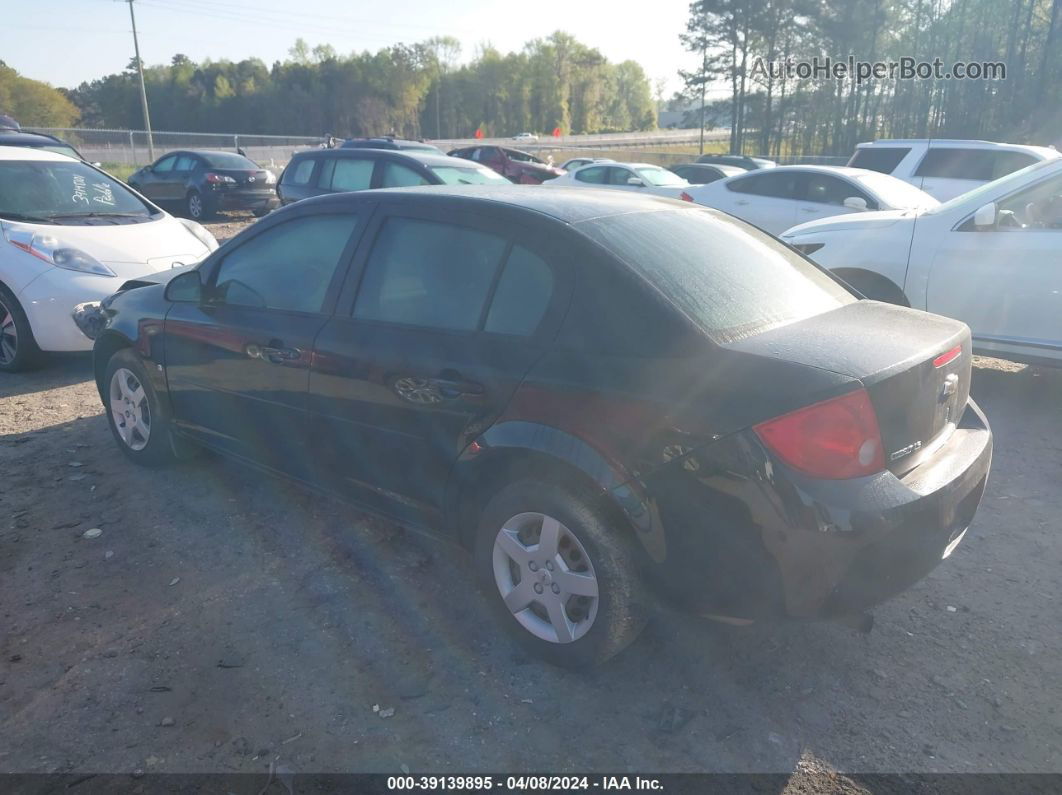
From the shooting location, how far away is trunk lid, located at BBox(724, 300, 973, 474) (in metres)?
2.62

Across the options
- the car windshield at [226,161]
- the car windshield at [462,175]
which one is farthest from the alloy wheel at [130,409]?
the car windshield at [226,161]

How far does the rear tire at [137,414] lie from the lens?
4.60 metres

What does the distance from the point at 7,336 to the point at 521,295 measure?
5.36m

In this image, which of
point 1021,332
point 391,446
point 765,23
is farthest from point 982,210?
point 765,23

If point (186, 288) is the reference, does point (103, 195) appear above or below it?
above

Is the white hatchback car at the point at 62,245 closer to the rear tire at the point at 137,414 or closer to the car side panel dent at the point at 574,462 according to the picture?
the rear tire at the point at 137,414

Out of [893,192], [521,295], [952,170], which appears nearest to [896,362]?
[521,295]

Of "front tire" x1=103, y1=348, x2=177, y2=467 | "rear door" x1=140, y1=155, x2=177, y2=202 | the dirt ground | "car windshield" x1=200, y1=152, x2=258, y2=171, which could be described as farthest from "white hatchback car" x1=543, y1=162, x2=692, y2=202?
the dirt ground

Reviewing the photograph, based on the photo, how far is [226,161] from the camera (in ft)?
58.7

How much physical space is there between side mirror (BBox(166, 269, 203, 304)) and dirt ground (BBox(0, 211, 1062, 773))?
112cm

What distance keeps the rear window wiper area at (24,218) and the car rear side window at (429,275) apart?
467 centimetres

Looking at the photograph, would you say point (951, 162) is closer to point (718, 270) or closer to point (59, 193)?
point (718, 270)

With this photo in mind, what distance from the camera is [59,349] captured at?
6.38 metres

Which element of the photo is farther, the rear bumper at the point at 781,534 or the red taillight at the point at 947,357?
the red taillight at the point at 947,357
